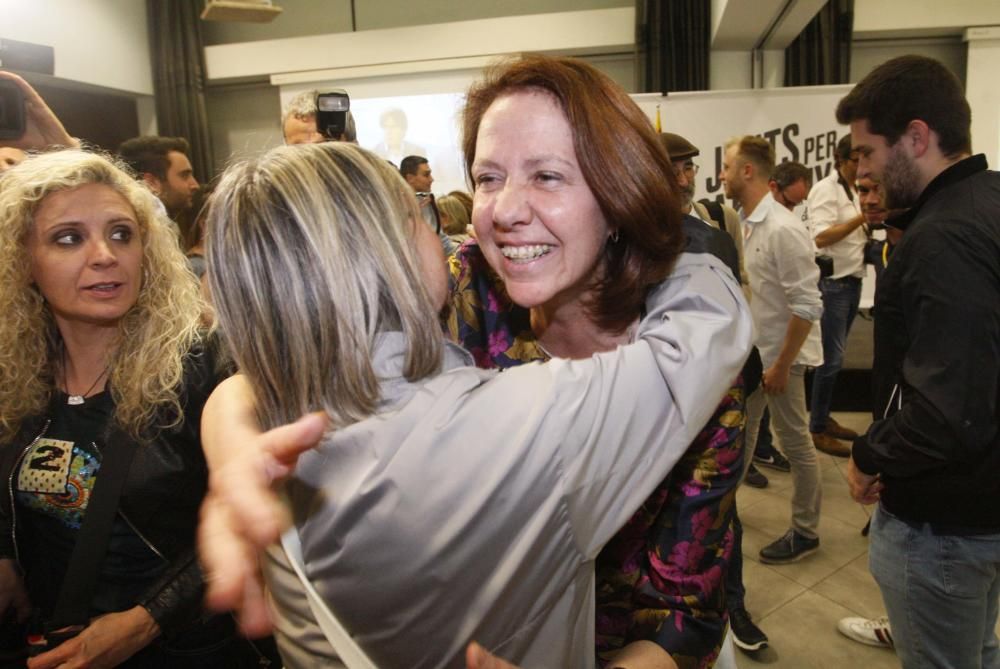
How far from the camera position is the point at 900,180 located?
5.01 ft

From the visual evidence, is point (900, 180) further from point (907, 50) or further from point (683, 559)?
point (907, 50)

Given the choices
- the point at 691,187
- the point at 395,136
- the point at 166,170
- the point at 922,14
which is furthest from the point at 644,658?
the point at 922,14

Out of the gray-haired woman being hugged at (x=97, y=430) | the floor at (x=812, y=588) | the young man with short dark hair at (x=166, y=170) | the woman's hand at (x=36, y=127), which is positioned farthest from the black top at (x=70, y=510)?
the young man with short dark hair at (x=166, y=170)

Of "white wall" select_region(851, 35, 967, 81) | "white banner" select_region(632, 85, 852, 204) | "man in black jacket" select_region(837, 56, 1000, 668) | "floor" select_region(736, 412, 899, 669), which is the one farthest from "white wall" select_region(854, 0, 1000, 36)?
"man in black jacket" select_region(837, 56, 1000, 668)

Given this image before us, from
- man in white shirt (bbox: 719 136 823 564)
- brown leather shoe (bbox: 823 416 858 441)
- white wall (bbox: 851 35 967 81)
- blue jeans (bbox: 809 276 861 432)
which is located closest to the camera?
man in white shirt (bbox: 719 136 823 564)

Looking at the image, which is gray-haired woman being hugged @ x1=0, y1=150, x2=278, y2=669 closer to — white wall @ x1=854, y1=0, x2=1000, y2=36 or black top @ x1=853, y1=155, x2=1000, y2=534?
black top @ x1=853, y1=155, x2=1000, y2=534

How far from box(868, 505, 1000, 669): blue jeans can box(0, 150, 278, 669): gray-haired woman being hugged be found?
5.21ft

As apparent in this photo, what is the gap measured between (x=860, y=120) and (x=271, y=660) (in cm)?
202

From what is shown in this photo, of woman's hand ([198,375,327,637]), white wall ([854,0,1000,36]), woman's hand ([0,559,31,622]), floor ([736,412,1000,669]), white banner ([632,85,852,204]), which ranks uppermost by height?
white wall ([854,0,1000,36])

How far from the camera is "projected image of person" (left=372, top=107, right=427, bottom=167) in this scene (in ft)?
20.5

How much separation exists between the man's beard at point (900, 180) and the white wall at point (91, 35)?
647 centimetres

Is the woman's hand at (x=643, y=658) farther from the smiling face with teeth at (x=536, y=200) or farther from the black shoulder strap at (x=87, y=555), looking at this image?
the black shoulder strap at (x=87, y=555)

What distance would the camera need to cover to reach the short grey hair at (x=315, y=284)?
733 mm

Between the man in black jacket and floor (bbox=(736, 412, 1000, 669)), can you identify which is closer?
the man in black jacket
